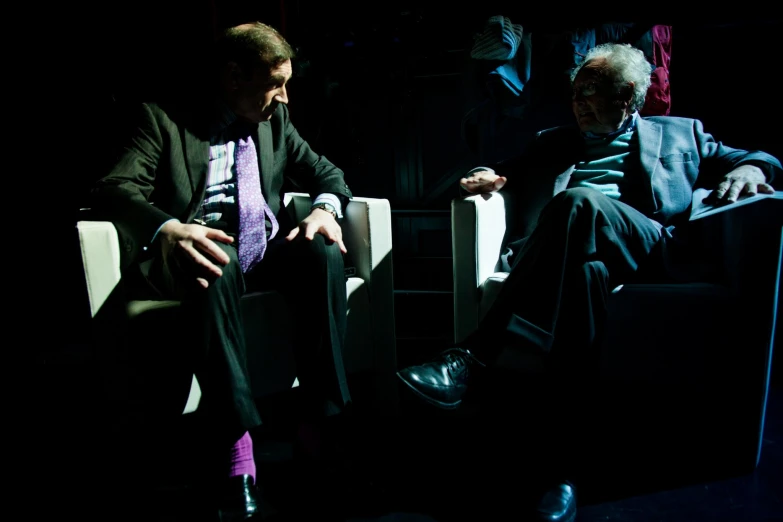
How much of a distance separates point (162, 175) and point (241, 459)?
0.81 m

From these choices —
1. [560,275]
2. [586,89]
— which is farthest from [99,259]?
[586,89]

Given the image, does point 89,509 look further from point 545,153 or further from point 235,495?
point 545,153

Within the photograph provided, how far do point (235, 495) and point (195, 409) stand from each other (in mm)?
243

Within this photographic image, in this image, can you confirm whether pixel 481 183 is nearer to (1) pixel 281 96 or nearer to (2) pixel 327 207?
(2) pixel 327 207

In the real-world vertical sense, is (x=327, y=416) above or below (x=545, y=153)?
below

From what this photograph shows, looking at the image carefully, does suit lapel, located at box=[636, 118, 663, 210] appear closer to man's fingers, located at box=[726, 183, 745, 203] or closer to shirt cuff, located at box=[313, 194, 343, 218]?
man's fingers, located at box=[726, 183, 745, 203]

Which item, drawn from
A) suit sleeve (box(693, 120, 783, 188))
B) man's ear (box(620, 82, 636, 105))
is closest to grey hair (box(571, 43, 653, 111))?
man's ear (box(620, 82, 636, 105))

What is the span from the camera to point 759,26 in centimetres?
264

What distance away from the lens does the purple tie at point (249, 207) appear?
165cm

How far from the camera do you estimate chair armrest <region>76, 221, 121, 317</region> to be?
134 centimetres

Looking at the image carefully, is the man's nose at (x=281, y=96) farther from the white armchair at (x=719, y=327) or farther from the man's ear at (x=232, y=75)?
the white armchair at (x=719, y=327)

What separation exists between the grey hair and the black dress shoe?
1.07 m

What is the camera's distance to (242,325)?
144 centimetres

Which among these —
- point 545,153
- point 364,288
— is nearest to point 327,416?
point 364,288
